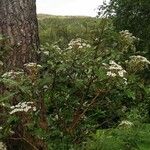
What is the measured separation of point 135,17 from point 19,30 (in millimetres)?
12347

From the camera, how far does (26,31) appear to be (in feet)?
26.6

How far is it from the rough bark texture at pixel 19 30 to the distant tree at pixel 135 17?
32.8 ft

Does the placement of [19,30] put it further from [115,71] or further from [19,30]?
[115,71]

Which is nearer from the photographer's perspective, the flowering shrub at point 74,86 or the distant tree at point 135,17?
the flowering shrub at point 74,86

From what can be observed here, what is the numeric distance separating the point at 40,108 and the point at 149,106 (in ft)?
8.59

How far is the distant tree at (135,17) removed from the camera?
1865 centimetres

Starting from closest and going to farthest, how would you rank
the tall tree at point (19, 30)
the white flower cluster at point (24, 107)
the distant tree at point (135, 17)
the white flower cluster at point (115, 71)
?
the white flower cluster at point (24, 107)
the white flower cluster at point (115, 71)
the tall tree at point (19, 30)
the distant tree at point (135, 17)

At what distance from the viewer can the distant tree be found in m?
18.7

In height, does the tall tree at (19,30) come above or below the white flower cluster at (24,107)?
above

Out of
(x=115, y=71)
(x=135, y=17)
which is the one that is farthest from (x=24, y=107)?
(x=135, y=17)

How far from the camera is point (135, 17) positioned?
19953 mm

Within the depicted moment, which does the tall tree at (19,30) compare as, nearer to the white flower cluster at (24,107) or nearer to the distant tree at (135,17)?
the white flower cluster at (24,107)

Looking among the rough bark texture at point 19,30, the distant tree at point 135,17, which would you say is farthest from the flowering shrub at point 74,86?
the distant tree at point 135,17

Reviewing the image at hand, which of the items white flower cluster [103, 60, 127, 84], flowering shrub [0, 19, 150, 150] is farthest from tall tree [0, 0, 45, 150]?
white flower cluster [103, 60, 127, 84]
